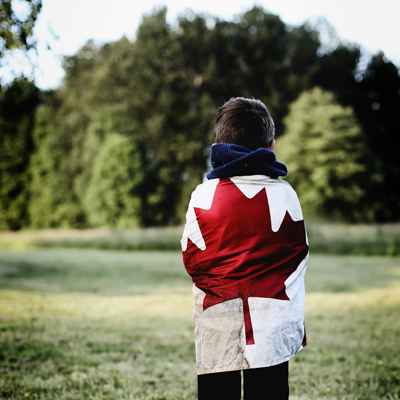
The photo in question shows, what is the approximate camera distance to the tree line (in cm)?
2834

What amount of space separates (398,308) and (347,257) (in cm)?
935

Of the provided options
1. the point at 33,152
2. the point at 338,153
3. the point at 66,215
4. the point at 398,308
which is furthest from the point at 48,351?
the point at 33,152

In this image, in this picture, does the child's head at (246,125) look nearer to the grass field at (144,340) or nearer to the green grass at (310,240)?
the grass field at (144,340)

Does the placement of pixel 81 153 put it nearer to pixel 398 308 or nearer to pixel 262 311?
pixel 398 308

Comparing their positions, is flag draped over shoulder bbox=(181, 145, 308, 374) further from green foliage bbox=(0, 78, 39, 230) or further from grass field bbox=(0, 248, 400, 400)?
green foliage bbox=(0, 78, 39, 230)

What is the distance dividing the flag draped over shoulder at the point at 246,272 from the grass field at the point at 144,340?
1937mm

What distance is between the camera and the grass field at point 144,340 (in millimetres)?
3480

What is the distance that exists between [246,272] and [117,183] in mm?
29297

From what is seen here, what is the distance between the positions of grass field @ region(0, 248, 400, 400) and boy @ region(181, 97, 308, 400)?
1.87 metres

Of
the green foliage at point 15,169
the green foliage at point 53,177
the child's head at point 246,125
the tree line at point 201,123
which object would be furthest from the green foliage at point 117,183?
the child's head at point 246,125

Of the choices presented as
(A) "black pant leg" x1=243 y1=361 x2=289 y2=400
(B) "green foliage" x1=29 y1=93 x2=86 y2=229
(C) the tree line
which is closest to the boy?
(A) "black pant leg" x1=243 y1=361 x2=289 y2=400

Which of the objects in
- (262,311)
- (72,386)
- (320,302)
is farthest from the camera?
(320,302)

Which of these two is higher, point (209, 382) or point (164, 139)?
point (164, 139)

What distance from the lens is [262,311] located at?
164 cm
